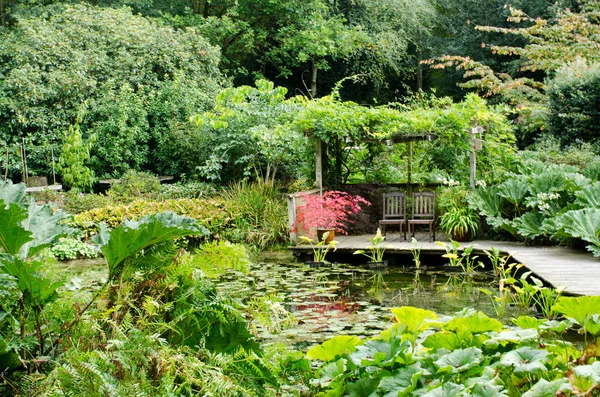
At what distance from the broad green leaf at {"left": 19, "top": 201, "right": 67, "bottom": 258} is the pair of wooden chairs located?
7965mm

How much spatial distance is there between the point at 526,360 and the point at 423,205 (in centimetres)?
844

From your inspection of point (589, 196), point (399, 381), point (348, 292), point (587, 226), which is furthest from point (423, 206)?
point (399, 381)

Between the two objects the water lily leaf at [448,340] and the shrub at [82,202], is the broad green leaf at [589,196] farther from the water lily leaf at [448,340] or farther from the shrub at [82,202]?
the shrub at [82,202]

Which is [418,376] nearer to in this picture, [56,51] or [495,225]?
[495,225]

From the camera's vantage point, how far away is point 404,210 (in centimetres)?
1122

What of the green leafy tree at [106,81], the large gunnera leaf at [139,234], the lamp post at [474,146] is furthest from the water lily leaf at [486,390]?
the green leafy tree at [106,81]

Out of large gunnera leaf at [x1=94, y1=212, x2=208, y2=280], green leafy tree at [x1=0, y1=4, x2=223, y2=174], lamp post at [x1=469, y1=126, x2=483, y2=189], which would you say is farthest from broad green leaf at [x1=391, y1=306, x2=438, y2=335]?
green leafy tree at [x1=0, y1=4, x2=223, y2=174]

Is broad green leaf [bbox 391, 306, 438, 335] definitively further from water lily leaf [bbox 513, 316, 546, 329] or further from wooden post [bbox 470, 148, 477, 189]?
wooden post [bbox 470, 148, 477, 189]

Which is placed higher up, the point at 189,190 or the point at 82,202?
the point at 189,190

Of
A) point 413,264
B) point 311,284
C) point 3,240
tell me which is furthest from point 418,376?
point 413,264

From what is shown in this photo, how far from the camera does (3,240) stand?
8.76 ft

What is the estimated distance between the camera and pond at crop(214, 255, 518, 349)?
Result: 232 inches

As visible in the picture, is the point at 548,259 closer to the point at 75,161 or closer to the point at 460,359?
the point at 460,359

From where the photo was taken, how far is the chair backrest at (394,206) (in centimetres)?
1126
